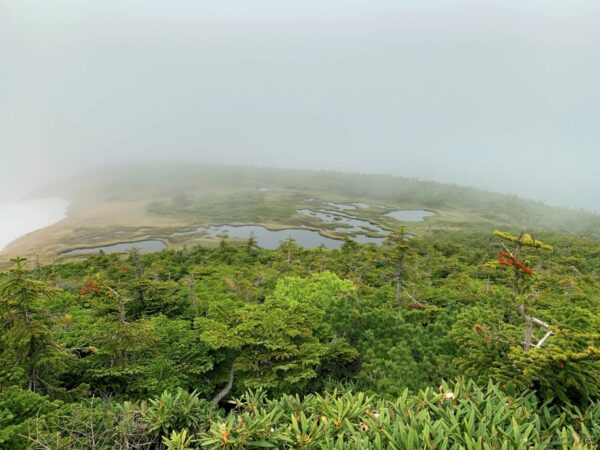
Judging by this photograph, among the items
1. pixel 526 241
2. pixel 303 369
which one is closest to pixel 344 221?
pixel 303 369

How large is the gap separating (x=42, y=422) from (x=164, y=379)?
521 centimetres

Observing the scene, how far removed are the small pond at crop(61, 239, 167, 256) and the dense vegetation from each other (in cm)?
6103

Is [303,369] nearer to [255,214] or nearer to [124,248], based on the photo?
[124,248]

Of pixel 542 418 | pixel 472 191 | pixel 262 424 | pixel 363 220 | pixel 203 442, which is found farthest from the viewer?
pixel 472 191

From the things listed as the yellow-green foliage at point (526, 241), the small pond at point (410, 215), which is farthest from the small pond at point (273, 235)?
the yellow-green foliage at point (526, 241)

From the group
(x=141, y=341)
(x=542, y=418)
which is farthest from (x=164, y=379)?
(x=542, y=418)

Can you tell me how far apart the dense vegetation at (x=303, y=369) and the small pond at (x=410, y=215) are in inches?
4131

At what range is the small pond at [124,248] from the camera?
268 ft

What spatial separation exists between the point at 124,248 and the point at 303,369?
3296 inches

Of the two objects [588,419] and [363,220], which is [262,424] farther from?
[363,220]

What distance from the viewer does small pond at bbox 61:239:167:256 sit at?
81.7 meters

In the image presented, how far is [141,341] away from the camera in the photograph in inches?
546

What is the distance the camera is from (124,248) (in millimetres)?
85312

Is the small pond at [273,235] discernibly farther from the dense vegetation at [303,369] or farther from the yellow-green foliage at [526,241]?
the yellow-green foliage at [526,241]
